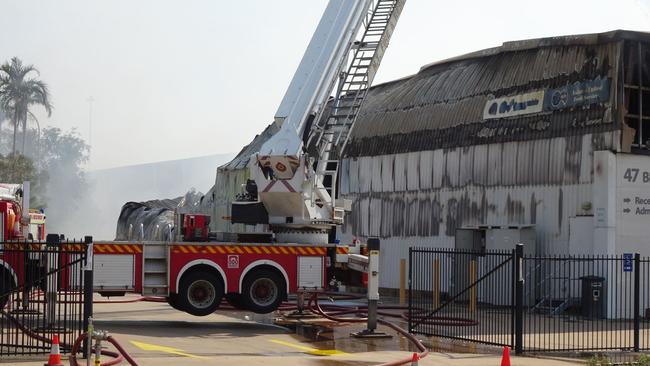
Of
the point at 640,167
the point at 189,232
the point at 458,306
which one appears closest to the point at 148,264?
the point at 189,232

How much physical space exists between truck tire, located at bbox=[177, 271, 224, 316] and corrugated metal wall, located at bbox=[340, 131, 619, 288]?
11.3 m

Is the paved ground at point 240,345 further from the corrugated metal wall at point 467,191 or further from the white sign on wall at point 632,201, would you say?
the corrugated metal wall at point 467,191

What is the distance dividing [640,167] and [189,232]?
41.5ft

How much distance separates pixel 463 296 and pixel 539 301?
12.6ft

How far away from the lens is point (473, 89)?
111 ft

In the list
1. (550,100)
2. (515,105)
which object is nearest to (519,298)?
(550,100)

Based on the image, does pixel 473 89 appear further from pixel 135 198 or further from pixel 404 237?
pixel 135 198

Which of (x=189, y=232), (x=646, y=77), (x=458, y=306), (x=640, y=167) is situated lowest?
(x=458, y=306)

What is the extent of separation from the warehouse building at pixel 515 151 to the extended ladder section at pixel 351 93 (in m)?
6.00

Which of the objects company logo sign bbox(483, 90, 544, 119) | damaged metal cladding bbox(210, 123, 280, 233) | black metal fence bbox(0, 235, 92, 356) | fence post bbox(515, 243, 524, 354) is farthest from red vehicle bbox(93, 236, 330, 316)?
damaged metal cladding bbox(210, 123, 280, 233)

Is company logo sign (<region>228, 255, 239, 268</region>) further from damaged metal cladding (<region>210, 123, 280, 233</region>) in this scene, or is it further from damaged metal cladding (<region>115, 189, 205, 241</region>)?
damaged metal cladding (<region>210, 123, 280, 233</region>)

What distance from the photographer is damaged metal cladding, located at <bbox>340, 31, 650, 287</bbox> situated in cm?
2864

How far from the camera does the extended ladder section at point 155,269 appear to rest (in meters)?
22.3

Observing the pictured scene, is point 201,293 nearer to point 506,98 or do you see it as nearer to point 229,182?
point 506,98
